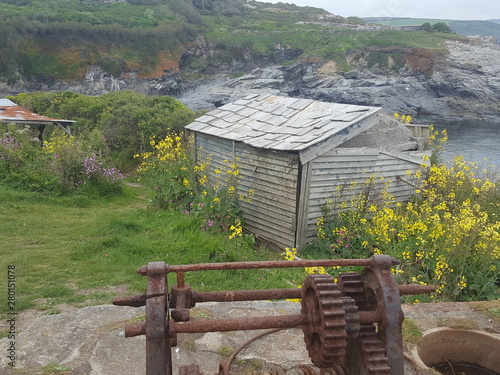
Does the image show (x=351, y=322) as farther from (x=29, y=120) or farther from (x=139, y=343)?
(x=29, y=120)

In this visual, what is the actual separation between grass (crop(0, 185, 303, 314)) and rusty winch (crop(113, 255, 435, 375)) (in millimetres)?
3231

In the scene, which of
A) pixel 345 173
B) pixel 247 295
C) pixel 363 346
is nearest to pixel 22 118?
pixel 345 173

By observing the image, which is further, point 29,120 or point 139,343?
point 29,120

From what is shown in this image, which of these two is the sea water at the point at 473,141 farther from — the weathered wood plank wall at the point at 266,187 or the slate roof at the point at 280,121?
the weathered wood plank wall at the point at 266,187

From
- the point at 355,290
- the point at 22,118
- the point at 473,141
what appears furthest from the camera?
the point at 473,141

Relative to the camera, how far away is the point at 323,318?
1.93m

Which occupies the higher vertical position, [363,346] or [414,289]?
[414,289]

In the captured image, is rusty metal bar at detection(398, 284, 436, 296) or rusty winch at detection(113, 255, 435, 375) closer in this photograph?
rusty winch at detection(113, 255, 435, 375)

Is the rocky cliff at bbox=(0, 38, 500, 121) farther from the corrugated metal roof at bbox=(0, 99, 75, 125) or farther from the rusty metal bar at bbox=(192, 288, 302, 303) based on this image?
the rusty metal bar at bbox=(192, 288, 302, 303)

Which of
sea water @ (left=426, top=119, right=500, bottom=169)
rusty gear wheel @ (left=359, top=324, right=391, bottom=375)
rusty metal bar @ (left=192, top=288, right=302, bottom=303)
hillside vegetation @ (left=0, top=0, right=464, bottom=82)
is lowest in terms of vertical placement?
sea water @ (left=426, top=119, right=500, bottom=169)

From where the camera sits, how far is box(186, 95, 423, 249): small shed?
7.99 meters

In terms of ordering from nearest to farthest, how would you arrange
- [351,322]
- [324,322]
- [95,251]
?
1. [324,322]
2. [351,322]
3. [95,251]

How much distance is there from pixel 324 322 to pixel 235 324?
18.5 inches

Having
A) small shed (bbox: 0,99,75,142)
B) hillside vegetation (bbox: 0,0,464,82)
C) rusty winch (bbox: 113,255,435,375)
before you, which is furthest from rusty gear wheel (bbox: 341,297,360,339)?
hillside vegetation (bbox: 0,0,464,82)
